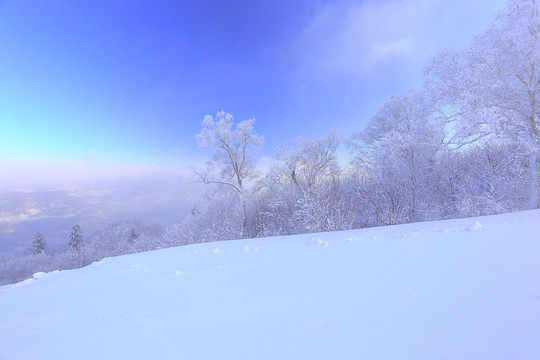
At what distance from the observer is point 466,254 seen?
2371 mm

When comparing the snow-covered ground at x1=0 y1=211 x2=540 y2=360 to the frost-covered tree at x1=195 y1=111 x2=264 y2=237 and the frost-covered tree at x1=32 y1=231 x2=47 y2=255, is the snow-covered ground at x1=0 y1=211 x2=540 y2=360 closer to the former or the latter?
the frost-covered tree at x1=195 y1=111 x2=264 y2=237

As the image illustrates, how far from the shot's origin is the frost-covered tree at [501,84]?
23.6 feet

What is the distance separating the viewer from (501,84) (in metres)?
8.29

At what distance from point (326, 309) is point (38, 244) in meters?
51.3

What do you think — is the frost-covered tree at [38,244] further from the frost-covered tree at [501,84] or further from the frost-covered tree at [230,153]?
the frost-covered tree at [501,84]

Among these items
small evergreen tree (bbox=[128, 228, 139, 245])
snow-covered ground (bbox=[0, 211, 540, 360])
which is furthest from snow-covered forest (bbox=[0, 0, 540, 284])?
small evergreen tree (bbox=[128, 228, 139, 245])

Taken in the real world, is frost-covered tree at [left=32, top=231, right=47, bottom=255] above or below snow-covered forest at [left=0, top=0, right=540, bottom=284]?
below

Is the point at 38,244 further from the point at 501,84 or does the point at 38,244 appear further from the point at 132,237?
the point at 501,84

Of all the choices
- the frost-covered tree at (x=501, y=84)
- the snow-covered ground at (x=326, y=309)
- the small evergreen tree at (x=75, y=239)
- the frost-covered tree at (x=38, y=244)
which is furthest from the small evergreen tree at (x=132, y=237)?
the frost-covered tree at (x=501, y=84)

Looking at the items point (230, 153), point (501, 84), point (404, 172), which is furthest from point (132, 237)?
point (501, 84)

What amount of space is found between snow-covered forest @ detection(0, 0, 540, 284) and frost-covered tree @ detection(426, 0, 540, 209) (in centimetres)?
4

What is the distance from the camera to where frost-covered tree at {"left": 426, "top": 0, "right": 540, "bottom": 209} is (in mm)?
7180

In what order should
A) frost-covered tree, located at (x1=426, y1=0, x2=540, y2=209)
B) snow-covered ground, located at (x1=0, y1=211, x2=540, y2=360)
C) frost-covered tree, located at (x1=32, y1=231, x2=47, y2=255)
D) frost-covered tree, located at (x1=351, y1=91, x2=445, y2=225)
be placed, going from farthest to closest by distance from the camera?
frost-covered tree, located at (x1=32, y1=231, x2=47, y2=255) < frost-covered tree, located at (x1=351, y1=91, x2=445, y2=225) < frost-covered tree, located at (x1=426, y1=0, x2=540, y2=209) < snow-covered ground, located at (x1=0, y1=211, x2=540, y2=360)

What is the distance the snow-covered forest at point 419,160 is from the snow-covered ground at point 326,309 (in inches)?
253
